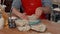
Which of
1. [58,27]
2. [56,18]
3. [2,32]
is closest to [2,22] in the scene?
[2,32]

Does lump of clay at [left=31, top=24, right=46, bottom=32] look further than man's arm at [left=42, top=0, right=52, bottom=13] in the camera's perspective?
No

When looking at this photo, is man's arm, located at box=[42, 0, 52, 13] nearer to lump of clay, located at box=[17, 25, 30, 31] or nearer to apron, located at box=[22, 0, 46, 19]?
apron, located at box=[22, 0, 46, 19]

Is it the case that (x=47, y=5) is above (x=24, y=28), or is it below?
above

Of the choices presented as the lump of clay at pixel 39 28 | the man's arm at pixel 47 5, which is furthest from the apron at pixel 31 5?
the lump of clay at pixel 39 28

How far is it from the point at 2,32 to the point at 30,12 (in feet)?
2.40

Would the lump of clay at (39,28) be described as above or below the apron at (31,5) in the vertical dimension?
below

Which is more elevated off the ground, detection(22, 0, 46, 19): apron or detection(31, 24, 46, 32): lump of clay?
detection(22, 0, 46, 19): apron

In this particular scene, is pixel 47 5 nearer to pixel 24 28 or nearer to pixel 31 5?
pixel 31 5

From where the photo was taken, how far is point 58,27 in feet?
4.90

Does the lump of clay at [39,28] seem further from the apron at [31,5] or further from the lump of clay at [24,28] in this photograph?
the apron at [31,5]

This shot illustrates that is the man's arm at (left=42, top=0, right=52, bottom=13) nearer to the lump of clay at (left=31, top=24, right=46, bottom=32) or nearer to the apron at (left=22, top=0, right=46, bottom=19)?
the apron at (left=22, top=0, right=46, bottom=19)

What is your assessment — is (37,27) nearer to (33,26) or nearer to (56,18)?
(33,26)

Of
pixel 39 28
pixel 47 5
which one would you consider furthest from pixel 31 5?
pixel 39 28

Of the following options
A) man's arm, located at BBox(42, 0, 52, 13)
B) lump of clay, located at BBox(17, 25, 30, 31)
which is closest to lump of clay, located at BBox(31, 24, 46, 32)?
lump of clay, located at BBox(17, 25, 30, 31)
